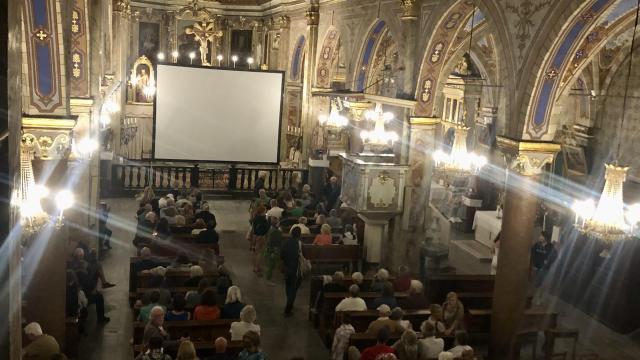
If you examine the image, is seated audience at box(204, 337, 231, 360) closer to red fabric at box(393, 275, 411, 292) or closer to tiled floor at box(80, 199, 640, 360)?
tiled floor at box(80, 199, 640, 360)

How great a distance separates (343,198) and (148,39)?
18196 millimetres

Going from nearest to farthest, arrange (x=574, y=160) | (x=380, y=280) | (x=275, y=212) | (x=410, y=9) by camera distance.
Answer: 1. (x=380, y=280)
2. (x=275, y=212)
3. (x=410, y=9)
4. (x=574, y=160)

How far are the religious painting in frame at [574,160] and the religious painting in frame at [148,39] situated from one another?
64.4 ft

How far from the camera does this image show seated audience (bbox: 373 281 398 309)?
10.9 metres

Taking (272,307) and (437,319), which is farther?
(272,307)

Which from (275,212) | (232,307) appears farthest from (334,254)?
(232,307)

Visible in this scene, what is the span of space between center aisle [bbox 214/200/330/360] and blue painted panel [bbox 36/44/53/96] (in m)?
5.39

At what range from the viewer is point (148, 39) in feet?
102

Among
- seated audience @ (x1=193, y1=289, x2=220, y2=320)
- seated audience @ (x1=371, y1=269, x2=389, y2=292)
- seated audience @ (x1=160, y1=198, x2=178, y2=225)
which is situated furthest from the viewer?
seated audience @ (x1=160, y1=198, x2=178, y2=225)

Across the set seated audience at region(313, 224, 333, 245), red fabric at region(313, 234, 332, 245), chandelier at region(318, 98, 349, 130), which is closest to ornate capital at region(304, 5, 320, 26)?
chandelier at region(318, 98, 349, 130)

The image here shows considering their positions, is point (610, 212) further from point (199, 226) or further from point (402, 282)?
point (199, 226)

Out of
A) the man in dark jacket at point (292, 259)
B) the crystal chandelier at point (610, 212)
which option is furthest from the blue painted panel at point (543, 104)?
the man in dark jacket at point (292, 259)

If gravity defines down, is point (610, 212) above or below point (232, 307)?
above

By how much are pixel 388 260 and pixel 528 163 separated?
5.98 m
